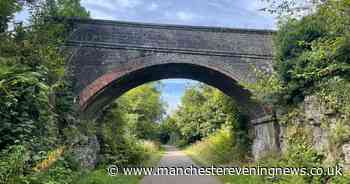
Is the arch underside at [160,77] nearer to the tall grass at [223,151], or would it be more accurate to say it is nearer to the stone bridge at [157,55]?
the stone bridge at [157,55]

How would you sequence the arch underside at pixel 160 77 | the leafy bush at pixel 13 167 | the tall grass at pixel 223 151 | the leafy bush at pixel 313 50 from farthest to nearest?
the tall grass at pixel 223 151 → the arch underside at pixel 160 77 → the leafy bush at pixel 313 50 → the leafy bush at pixel 13 167

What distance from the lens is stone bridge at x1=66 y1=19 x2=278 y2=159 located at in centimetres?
1162

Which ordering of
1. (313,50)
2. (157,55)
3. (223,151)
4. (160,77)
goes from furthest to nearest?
(223,151) → (160,77) → (157,55) → (313,50)

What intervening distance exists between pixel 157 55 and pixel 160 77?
84.9 inches

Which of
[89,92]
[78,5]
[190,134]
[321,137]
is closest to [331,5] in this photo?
[321,137]

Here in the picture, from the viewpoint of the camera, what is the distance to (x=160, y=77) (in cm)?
1392

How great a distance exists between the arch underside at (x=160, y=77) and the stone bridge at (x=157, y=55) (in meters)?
0.03

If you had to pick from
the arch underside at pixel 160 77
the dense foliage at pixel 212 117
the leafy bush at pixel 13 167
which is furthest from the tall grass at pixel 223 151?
the leafy bush at pixel 13 167

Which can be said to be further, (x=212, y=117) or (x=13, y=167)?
(x=212, y=117)

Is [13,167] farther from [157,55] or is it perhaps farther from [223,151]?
[223,151]

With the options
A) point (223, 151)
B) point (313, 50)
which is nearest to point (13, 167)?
point (313, 50)

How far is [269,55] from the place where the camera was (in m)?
12.5

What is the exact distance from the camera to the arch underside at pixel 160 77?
11.6 meters

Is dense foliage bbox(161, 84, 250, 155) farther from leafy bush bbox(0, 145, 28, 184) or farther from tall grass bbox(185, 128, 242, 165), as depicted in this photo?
leafy bush bbox(0, 145, 28, 184)
